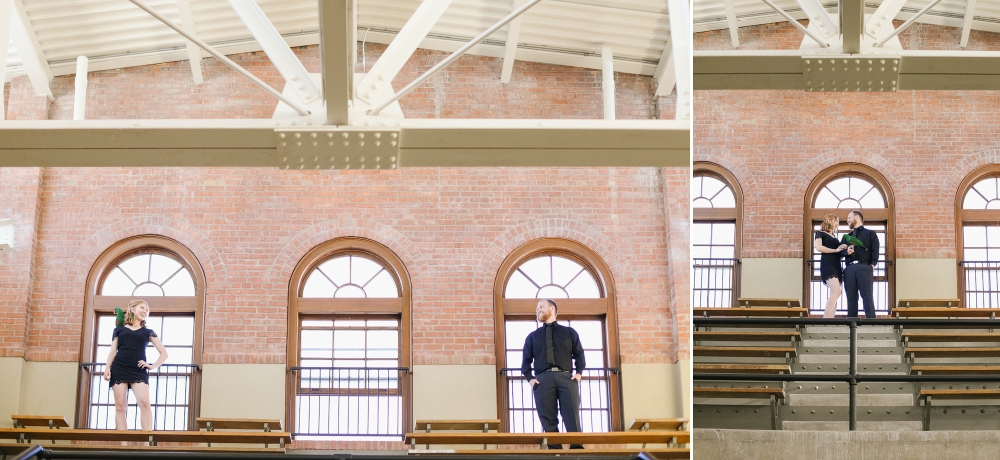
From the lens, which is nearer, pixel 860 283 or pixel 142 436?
pixel 860 283

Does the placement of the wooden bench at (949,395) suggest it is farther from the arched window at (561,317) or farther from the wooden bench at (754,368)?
the arched window at (561,317)

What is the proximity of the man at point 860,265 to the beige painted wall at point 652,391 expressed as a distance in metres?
3.77

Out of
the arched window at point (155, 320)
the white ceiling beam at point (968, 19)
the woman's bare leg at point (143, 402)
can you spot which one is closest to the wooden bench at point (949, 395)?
the white ceiling beam at point (968, 19)

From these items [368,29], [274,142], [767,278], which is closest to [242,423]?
[274,142]

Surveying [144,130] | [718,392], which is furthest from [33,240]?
[718,392]

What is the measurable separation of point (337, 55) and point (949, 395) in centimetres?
356

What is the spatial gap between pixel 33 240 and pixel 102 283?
0.75 metres

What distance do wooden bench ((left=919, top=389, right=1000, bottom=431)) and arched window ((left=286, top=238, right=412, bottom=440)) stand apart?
512cm

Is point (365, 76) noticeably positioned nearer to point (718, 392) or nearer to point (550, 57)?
point (718, 392)

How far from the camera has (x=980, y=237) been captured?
7379mm

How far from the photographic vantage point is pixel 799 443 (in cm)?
349

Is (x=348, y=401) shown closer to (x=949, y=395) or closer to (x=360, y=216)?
(x=360, y=216)

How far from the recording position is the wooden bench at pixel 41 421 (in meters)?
7.78

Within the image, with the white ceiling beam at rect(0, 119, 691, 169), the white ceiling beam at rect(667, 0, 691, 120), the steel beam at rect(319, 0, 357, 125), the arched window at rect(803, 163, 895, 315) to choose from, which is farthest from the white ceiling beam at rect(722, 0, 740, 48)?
the steel beam at rect(319, 0, 357, 125)
